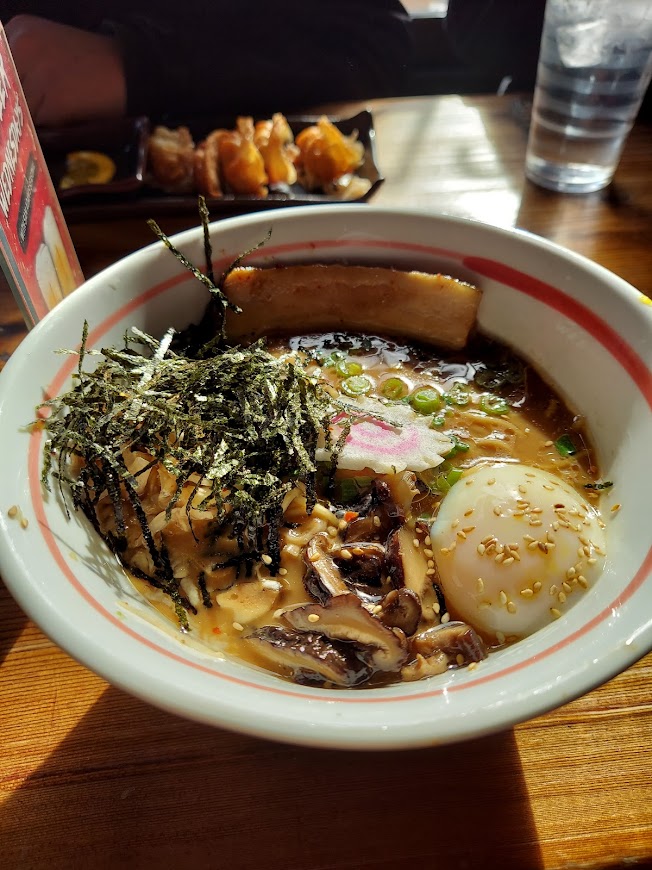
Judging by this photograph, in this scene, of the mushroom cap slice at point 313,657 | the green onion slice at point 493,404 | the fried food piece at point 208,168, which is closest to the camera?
the mushroom cap slice at point 313,657

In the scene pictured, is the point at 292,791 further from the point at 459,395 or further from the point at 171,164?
the point at 171,164

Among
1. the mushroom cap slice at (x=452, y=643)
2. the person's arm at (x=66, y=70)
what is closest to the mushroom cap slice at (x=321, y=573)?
the mushroom cap slice at (x=452, y=643)

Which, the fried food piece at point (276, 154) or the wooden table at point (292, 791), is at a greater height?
the fried food piece at point (276, 154)

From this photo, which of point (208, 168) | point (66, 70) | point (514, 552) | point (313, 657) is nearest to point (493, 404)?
point (514, 552)

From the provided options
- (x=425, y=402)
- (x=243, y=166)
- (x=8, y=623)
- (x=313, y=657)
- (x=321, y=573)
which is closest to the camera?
(x=313, y=657)

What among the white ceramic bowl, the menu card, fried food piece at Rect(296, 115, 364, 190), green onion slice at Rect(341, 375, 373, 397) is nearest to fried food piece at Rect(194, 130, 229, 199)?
fried food piece at Rect(296, 115, 364, 190)

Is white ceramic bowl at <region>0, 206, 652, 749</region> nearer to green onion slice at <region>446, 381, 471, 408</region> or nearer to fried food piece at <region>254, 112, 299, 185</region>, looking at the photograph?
green onion slice at <region>446, 381, 471, 408</region>

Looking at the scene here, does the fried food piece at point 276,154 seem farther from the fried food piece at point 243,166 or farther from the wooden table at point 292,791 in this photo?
the wooden table at point 292,791

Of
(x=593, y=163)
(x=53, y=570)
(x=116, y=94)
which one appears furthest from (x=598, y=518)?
(x=116, y=94)
